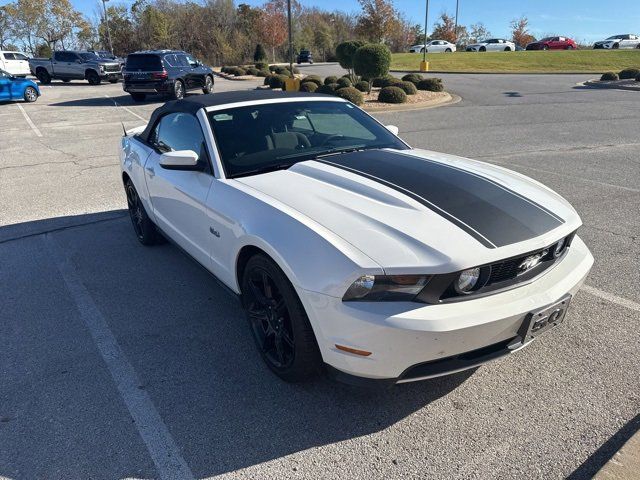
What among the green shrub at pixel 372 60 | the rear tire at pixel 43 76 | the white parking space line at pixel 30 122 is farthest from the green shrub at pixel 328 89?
the rear tire at pixel 43 76

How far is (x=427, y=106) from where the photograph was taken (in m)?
16.5

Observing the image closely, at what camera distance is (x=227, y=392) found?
284 cm

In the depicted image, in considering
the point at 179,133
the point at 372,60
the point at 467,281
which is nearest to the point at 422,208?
the point at 467,281

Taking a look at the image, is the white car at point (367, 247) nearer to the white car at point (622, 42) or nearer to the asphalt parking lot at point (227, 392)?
the asphalt parking lot at point (227, 392)

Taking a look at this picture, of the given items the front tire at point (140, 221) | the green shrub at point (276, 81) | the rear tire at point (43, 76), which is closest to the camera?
the front tire at point (140, 221)

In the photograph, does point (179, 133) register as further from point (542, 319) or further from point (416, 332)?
point (542, 319)

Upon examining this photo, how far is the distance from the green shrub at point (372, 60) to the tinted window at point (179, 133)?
1461cm

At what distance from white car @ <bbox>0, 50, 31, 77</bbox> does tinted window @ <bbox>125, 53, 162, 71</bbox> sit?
17.5 meters

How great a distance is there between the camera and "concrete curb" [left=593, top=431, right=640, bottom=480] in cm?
211

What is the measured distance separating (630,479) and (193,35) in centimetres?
6227

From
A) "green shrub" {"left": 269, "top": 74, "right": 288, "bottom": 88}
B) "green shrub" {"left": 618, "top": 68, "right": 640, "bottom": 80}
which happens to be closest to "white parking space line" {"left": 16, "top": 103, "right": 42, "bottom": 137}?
"green shrub" {"left": 269, "top": 74, "right": 288, "bottom": 88}

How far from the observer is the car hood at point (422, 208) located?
90.3 inches

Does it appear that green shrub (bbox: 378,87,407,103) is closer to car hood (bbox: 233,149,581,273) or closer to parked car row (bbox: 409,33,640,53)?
car hood (bbox: 233,149,581,273)

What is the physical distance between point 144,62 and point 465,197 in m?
18.7
